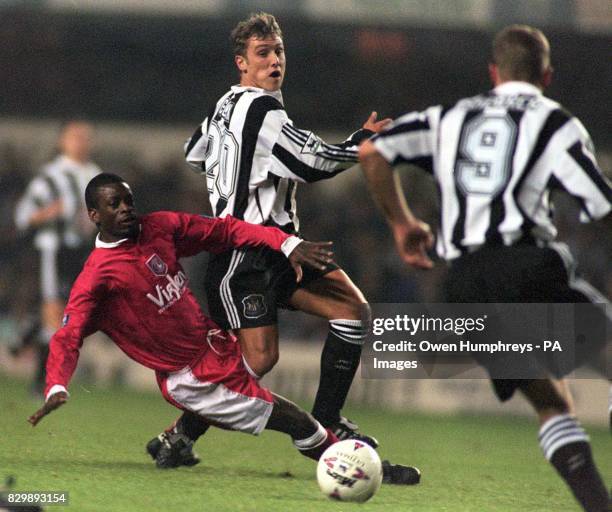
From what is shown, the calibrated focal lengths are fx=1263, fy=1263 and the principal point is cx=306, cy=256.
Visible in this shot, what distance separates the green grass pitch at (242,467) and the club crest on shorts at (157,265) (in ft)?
3.20

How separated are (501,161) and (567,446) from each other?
41.3 inches

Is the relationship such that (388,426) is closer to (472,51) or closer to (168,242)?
(168,242)

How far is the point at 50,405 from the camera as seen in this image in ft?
17.1

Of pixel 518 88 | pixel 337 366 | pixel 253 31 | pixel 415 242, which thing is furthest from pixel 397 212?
pixel 253 31

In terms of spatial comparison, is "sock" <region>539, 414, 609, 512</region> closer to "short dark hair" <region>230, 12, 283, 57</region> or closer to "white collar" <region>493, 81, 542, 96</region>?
"white collar" <region>493, 81, 542, 96</region>

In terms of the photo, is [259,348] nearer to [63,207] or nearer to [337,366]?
[337,366]

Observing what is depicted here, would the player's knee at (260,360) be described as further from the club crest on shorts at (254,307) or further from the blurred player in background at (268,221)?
the club crest on shorts at (254,307)

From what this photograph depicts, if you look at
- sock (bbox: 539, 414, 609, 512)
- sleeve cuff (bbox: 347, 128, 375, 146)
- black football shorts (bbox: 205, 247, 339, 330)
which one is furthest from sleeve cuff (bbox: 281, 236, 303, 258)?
sock (bbox: 539, 414, 609, 512)

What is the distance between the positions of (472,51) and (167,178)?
3.93 m

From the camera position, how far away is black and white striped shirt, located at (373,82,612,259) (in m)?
4.53

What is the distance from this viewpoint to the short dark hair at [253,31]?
6477mm

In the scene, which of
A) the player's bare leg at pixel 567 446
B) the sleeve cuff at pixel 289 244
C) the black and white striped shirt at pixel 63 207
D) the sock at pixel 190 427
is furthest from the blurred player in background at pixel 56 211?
the player's bare leg at pixel 567 446

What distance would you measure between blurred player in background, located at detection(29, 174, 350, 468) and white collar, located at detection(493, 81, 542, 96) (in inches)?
60.1

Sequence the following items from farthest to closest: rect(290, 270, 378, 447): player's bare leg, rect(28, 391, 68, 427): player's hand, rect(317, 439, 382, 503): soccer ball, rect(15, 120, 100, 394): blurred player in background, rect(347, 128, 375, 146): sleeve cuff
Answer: rect(15, 120, 100, 394): blurred player in background, rect(290, 270, 378, 447): player's bare leg, rect(347, 128, 375, 146): sleeve cuff, rect(317, 439, 382, 503): soccer ball, rect(28, 391, 68, 427): player's hand
